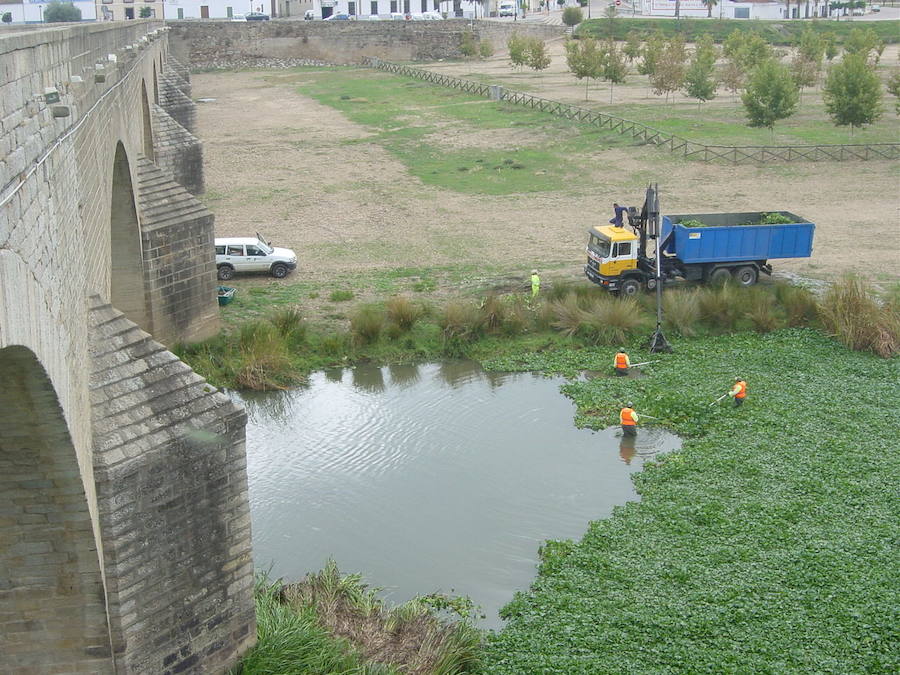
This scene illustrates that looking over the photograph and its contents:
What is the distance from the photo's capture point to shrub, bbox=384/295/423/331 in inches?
847

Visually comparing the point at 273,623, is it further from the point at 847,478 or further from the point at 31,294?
the point at 847,478

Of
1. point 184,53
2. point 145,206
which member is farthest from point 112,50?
point 184,53

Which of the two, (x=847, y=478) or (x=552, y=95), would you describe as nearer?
(x=847, y=478)

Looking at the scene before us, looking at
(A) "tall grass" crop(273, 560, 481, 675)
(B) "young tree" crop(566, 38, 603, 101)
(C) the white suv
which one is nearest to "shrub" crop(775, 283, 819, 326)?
(C) the white suv

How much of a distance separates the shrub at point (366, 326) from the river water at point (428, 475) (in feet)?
2.98

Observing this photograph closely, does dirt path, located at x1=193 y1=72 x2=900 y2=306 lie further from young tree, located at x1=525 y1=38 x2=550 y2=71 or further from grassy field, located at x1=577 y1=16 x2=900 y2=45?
grassy field, located at x1=577 y1=16 x2=900 y2=45

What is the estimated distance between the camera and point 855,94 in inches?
1597

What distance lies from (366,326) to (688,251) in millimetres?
7333

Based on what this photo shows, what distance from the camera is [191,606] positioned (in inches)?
384

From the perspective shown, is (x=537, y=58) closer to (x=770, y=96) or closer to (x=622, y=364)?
(x=770, y=96)

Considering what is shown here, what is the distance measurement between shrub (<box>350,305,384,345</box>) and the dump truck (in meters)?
5.21

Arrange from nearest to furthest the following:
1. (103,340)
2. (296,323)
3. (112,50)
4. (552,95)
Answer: (103,340), (112,50), (296,323), (552,95)

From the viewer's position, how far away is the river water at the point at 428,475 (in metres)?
13.8

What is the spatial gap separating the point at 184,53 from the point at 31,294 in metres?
71.6
